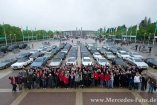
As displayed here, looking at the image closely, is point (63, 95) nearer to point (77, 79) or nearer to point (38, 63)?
point (77, 79)

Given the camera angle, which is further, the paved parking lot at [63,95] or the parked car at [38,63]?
the parked car at [38,63]

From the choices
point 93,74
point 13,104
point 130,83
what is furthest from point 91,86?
point 13,104

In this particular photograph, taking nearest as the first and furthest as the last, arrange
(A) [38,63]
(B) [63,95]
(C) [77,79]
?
(B) [63,95], (C) [77,79], (A) [38,63]

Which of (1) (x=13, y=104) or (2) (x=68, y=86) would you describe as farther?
(2) (x=68, y=86)

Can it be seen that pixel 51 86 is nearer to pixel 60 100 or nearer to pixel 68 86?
pixel 68 86

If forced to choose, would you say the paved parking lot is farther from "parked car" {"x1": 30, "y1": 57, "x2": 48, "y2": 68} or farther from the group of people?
"parked car" {"x1": 30, "y1": 57, "x2": 48, "y2": 68}

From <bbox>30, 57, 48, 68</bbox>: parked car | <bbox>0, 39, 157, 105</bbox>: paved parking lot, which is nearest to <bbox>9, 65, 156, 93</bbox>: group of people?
<bbox>0, 39, 157, 105</bbox>: paved parking lot

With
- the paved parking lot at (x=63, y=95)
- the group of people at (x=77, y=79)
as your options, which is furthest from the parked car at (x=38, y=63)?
the paved parking lot at (x=63, y=95)

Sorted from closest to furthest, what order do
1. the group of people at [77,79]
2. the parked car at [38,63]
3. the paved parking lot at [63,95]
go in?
the paved parking lot at [63,95], the group of people at [77,79], the parked car at [38,63]

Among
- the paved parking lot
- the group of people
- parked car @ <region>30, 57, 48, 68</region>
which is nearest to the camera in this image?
the paved parking lot

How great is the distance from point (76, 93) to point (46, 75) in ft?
9.94

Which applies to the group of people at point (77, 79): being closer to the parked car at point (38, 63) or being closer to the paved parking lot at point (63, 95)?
the paved parking lot at point (63, 95)

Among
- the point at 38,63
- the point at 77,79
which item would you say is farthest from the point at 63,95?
the point at 38,63

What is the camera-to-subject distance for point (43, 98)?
8008 mm
